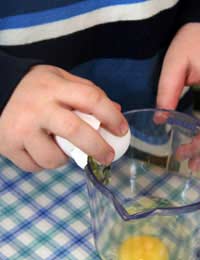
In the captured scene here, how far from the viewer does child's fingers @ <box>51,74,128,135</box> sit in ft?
1.48

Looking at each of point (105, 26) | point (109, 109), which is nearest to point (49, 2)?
point (105, 26)

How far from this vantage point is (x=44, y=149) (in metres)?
0.48

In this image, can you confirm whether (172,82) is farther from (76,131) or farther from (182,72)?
(76,131)

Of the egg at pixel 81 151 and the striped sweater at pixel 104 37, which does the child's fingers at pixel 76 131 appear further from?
the striped sweater at pixel 104 37

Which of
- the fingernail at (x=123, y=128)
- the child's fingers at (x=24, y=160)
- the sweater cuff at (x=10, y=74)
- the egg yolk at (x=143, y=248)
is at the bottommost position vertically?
the egg yolk at (x=143, y=248)

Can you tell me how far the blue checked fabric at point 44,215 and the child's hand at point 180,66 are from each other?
116 millimetres

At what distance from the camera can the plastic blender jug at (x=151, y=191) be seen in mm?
500

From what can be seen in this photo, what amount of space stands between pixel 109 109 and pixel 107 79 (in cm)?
22

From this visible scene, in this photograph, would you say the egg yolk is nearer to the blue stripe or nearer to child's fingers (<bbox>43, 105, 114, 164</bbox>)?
child's fingers (<bbox>43, 105, 114, 164</bbox>)

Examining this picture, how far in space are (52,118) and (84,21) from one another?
0.20 m

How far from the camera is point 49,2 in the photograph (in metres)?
0.59

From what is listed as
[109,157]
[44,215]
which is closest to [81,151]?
[109,157]

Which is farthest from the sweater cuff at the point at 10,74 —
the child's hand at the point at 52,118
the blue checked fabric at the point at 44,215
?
the blue checked fabric at the point at 44,215

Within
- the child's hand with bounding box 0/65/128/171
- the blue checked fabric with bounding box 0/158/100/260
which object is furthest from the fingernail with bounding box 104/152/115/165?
the blue checked fabric with bounding box 0/158/100/260
